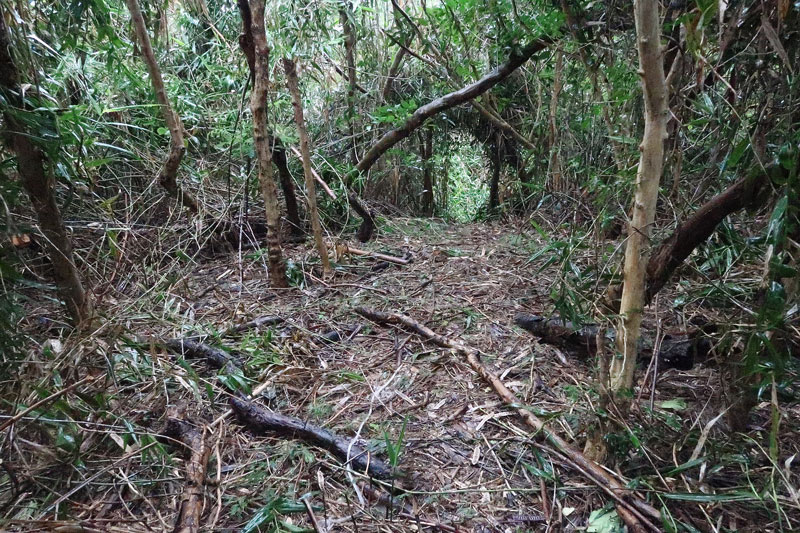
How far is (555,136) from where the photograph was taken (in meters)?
3.88

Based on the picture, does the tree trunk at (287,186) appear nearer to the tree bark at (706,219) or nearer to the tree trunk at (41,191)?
the tree trunk at (41,191)

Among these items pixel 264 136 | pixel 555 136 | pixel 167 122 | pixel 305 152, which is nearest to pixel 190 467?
pixel 264 136

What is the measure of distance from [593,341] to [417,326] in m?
0.80

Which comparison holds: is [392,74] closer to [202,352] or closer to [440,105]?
[440,105]

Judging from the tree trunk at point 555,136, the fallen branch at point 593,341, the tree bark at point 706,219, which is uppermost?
the tree trunk at point 555,136

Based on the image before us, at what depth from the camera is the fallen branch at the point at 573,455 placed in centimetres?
117

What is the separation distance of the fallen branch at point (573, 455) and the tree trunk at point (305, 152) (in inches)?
40.8

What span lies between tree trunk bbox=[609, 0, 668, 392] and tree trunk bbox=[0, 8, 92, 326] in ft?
5.92

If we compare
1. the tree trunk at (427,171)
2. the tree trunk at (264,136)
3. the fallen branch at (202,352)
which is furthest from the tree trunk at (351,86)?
the fallen branch at (202,352)

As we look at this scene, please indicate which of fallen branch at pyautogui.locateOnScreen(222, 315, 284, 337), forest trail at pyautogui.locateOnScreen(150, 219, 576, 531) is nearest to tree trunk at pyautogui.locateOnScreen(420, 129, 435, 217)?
forest trail at pyautogui.locateOnScreen(150, 219, 576, 531)

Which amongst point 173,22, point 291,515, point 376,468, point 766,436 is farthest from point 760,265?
point 173,22

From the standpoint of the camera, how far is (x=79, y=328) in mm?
1727

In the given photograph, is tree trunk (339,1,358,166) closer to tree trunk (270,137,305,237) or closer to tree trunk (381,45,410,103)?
tree trunk (381,45,410,103)

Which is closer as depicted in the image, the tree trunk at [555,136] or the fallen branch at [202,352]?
the fallen branch at [202,352]
